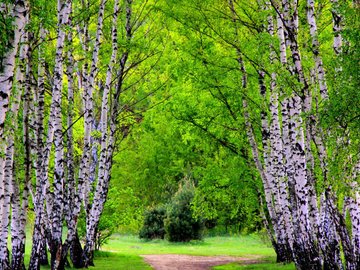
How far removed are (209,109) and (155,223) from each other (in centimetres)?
2311

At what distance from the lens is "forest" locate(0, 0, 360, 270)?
11.3m

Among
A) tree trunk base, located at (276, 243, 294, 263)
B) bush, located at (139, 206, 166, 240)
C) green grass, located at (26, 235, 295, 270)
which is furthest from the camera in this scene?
bush, located at (139, 206, 166, 240)

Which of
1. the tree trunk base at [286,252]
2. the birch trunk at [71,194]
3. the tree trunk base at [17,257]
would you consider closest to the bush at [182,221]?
the birch trunk at [71,194]

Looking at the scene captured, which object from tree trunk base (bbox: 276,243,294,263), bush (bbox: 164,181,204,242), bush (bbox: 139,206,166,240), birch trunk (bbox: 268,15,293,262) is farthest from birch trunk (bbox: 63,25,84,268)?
bush (bbox: 139,206,166,240)

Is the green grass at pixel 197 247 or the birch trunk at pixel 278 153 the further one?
the green grass at pixel 197 247

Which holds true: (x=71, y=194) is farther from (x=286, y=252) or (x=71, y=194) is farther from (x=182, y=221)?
(x=182, y=221)

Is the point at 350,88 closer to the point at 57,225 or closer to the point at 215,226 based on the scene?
the point at 57,225

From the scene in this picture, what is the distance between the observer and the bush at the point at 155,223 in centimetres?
4288

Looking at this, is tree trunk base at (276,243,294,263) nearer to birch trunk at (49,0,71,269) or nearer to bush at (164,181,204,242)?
A: birch trunk at (49,0,71,269)

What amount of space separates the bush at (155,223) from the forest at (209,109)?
37.9 feet

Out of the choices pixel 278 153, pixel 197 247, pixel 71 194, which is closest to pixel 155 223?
pixel 197 247

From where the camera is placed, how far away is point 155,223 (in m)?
43.0

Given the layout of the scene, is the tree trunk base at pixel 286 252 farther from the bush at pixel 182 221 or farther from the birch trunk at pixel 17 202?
the bush at pixel 182 221

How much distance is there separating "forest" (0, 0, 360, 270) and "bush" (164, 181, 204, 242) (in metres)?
7.47
